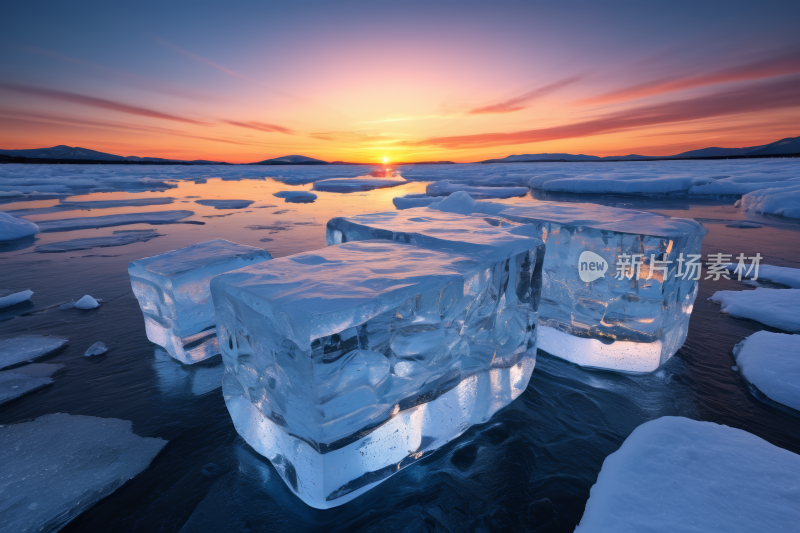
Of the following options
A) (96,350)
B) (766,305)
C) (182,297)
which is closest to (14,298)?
(96,350)

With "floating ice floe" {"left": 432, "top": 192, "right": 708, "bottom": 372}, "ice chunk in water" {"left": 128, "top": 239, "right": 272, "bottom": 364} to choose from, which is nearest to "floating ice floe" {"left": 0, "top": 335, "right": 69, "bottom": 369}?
"ice chunk in water" {"left": 128, "top": 239, "right": 272, "bottom": 364}

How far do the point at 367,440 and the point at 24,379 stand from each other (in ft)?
8.63

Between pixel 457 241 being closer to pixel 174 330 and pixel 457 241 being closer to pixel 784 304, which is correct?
pixel 174 330

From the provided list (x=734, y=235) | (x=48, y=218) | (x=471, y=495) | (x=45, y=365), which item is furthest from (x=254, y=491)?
(x=48, y=218)

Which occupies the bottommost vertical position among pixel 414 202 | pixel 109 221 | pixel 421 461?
pixel 421 461

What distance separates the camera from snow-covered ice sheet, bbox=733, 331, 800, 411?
89.3 inches

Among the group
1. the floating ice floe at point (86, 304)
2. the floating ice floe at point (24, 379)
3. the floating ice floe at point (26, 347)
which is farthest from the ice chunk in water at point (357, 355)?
the floating ice floe at point (86, 304)

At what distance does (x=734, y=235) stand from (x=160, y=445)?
978 centimetres

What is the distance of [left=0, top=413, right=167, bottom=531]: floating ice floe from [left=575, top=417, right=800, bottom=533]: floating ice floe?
7.00 ft

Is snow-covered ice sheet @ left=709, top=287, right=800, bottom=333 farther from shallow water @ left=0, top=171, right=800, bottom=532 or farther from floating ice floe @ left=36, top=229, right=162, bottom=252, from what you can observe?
floating ice floe @ left=36, top=229, right=162, bottom=252

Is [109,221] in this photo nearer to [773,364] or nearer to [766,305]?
[773,364]

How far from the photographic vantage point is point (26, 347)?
283 centimetres

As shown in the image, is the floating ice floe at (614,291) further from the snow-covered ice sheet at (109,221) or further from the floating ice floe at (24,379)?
the snow-covered ice sheet at (109,221)

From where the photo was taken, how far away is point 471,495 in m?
1.62
